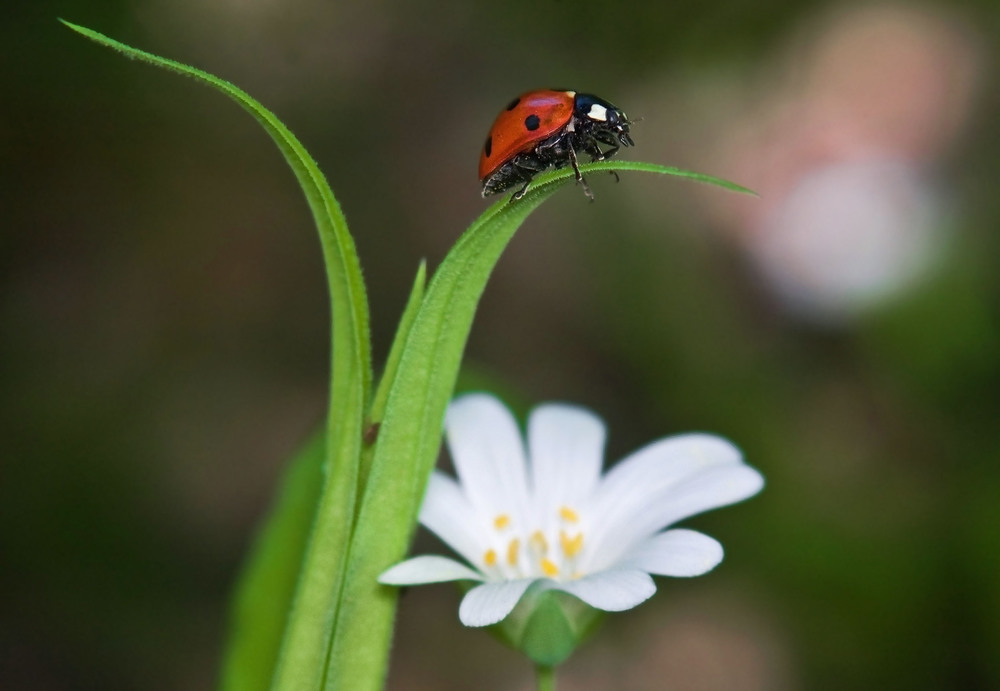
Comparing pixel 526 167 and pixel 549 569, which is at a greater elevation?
pixel 526 167

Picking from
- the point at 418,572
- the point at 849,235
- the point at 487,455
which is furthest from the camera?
the point at 849,235

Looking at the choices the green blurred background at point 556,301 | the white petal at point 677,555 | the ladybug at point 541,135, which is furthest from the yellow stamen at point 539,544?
the green blurred background at point 556,301

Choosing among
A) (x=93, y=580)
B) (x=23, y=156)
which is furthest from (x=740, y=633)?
(x=23, y=156)

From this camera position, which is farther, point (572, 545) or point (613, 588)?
point (572, 545)

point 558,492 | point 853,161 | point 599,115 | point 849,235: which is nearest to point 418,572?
point 558,492

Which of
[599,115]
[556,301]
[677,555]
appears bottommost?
[677,555]

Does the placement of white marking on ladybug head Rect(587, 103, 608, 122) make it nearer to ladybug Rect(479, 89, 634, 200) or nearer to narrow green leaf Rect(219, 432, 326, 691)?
ladybug Rect(479, 89, 634, 200)

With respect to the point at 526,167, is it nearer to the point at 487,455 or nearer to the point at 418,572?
the point at 487,455

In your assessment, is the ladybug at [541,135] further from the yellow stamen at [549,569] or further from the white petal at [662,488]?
the yellow stamen at [549,569]

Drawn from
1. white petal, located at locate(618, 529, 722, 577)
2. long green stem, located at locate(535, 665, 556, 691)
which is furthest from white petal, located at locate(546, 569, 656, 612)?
long green stem, located at locate(535, 665, 556, 691)
